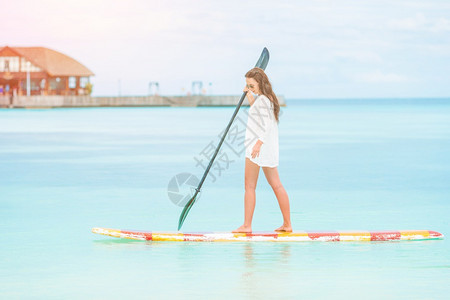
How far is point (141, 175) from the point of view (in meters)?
16.3

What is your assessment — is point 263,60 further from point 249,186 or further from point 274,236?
point 274,236

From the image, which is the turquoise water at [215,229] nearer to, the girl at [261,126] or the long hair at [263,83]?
the girl at [261,126]

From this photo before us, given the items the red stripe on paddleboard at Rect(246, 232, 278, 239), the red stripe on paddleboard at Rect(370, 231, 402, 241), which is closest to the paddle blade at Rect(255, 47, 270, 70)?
the red stripe on paddleboard at Rect(246, 232, 278, 239)

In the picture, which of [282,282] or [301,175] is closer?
[282,282]

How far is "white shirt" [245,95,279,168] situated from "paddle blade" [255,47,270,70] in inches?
25.5

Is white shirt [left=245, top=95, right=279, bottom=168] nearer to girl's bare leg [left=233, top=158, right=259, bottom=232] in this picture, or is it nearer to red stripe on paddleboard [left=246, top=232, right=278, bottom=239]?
girl's bare leg [left=233, top=158, right=259, bottom=232]

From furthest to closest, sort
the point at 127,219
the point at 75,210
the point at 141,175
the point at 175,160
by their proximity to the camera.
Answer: the point at 175,160, the point at 141,175, the point at 75,210, the point at 127,219

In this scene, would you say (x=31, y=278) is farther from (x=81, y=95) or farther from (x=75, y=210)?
(x=81, y=95)

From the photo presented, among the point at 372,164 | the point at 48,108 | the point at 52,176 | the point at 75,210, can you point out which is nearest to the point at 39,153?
the point at 52,176

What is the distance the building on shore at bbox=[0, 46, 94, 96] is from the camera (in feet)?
303

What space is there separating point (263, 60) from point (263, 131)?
100 centimetres

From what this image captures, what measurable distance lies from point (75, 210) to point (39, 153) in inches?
524

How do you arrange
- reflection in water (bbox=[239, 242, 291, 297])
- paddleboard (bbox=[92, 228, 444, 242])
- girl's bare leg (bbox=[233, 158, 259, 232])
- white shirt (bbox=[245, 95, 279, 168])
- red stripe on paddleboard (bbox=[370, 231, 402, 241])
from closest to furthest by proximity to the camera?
reflection in water (bbox=[239, 242, 291, 297]) → white shirt (bbox=[245, 95, 279, 168]) → girl's bare leg (bbox=[233, 158, 259, 232]) → paddleboard (bbox=[92, 228, 444, 242]) → red stripe on paddleboard (bbox=[370, 231, 402, 241])

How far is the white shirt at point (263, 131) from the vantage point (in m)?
7.36
